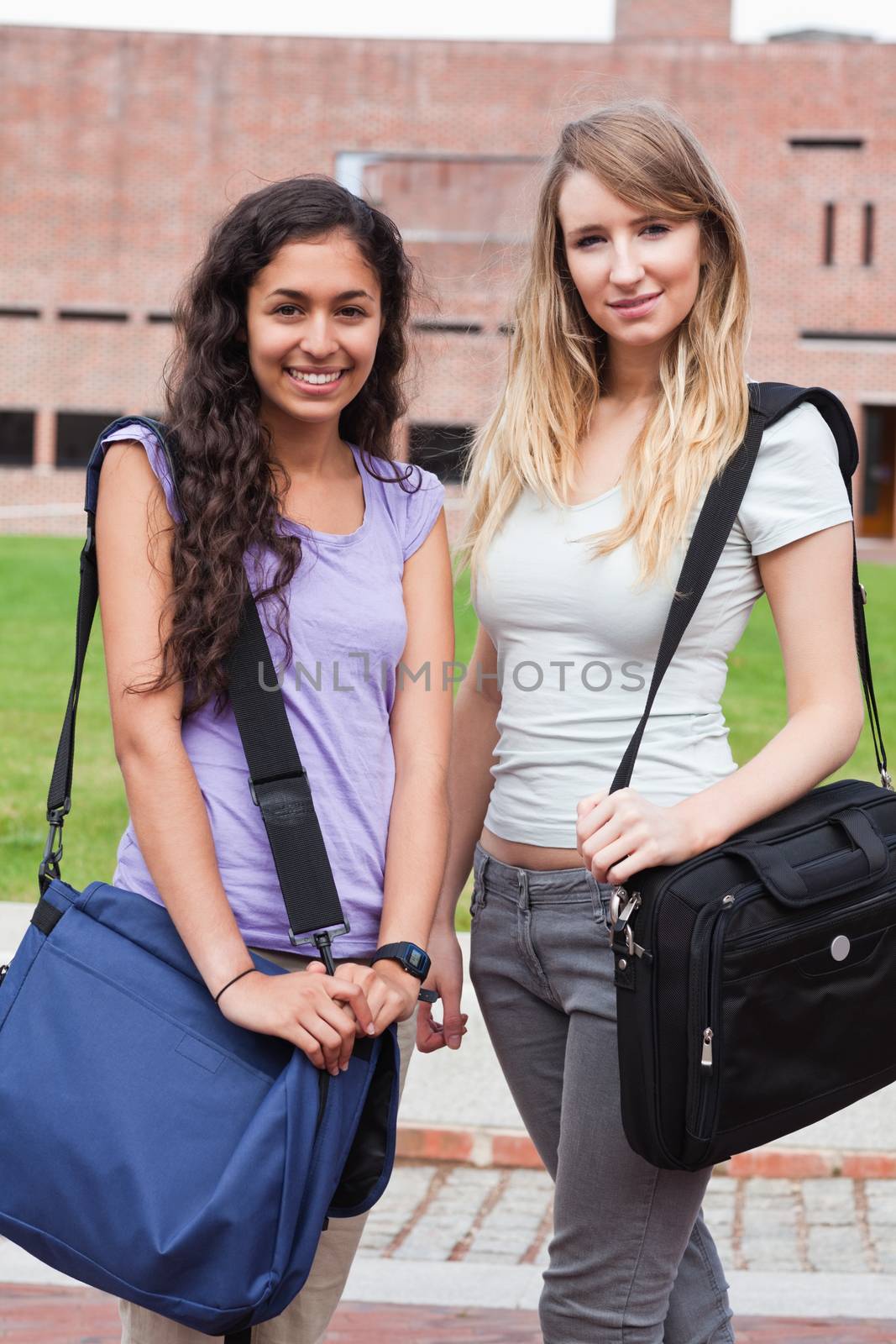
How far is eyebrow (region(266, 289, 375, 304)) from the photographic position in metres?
2.24

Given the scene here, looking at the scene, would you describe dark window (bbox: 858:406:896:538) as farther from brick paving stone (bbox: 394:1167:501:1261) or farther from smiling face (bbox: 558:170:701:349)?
smiling face (bbox: 558:170:701:349)

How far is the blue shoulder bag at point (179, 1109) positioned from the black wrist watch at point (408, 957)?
0.09 metres

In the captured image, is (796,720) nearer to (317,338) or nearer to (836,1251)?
(317,338)

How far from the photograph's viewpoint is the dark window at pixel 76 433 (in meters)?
35.2

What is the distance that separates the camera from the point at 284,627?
7.19 feet

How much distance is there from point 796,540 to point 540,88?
34.5m

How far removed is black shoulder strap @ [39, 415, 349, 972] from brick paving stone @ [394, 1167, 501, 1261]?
2.18 metres

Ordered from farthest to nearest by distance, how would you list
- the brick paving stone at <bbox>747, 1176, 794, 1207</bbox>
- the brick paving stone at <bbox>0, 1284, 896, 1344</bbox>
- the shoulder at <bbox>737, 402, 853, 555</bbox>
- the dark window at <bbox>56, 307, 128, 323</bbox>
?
the dark window at <bbox>56, 307, 128, 323</bbox>, the brick paving stone at <bbox>747, 1176, 794, 1207</bbox>, the brick paving stone at <bbox>0, 1284, 896, 1344</bbox>, the shoulder at <bbox>737, 402, 853, 555</bbox>

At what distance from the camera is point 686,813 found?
80.4 inches

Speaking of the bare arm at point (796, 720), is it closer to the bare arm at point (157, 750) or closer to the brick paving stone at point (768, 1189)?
the bare arm at point (157, 750)

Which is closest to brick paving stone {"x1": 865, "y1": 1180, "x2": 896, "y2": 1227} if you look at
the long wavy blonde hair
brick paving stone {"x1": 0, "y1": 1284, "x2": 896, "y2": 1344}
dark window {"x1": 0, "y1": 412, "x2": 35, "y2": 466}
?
brick paving stone {"x1": 0, "y1": 1284, "x2": 896, "y2": 1344}

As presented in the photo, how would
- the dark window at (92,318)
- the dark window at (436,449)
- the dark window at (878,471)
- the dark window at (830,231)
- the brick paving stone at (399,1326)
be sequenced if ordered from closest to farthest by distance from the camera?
the dark window at (436,449) → the brick paving stone at (399,1326) → the dark window at (830,231) → the dark window at (92,318) → the dark window at (878,471)

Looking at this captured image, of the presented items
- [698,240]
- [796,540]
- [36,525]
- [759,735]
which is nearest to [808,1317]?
[796,540]
